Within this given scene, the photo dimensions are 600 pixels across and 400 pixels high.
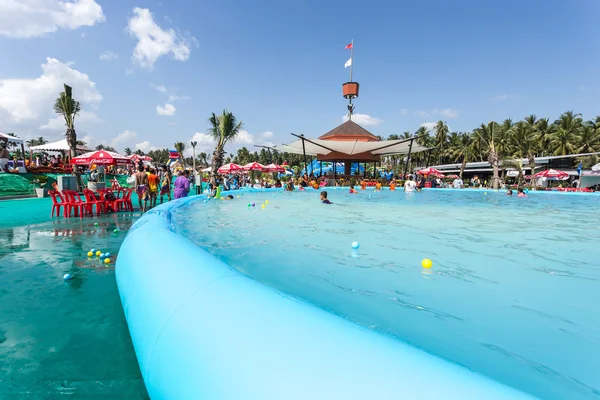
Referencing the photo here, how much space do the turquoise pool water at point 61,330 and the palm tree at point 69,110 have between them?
13724 mm

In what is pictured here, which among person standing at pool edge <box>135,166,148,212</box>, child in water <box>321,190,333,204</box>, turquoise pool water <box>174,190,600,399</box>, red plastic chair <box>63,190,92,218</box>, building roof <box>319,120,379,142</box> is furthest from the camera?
building roof <box>319,120,379,142</box>

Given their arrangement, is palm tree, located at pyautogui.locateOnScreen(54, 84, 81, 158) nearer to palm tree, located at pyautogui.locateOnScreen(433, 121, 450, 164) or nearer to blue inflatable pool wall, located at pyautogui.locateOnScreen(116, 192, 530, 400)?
blue inflatable pool wall, located at pyautogui.locateOnScreen(116, 192, 530, 400)

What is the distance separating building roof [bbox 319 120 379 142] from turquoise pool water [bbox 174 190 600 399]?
22995mm

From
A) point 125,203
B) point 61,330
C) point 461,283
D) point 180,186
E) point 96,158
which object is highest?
point 96,158

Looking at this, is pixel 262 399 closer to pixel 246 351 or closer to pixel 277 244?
pixel 246 351

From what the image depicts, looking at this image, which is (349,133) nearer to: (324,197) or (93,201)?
(324,197)

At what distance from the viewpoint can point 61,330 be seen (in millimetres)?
2830

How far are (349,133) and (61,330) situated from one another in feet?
97.8

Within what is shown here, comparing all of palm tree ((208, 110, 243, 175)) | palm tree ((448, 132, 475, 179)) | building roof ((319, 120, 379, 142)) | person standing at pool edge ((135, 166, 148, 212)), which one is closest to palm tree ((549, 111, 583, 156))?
palm tree ((448, 132, 475, 179))

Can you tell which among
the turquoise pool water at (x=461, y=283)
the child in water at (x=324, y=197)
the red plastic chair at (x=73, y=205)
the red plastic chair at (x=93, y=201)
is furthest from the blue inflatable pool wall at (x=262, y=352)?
the child in water at (x=324, y=197)

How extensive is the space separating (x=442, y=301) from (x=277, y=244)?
10.6 feet

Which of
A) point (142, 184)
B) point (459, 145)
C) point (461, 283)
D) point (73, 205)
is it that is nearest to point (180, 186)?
point (142, 184)

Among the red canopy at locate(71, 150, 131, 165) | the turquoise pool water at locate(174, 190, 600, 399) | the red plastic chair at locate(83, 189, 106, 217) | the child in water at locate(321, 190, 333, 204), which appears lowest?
the turquoise pool water at locate(174, 190, 600, 399)

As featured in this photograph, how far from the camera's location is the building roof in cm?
3055
